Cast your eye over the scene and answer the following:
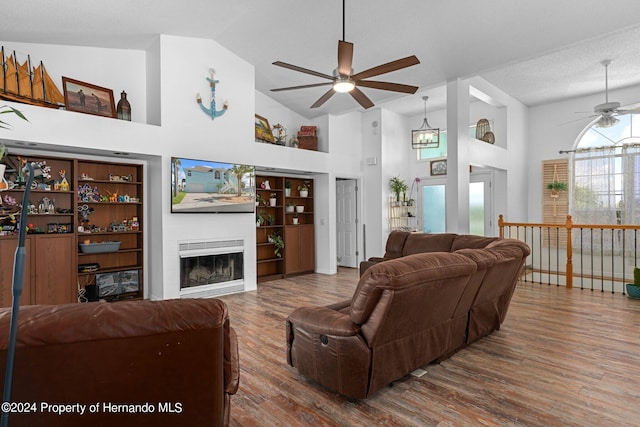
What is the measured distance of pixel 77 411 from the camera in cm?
141

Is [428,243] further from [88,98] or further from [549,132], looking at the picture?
[549,132]

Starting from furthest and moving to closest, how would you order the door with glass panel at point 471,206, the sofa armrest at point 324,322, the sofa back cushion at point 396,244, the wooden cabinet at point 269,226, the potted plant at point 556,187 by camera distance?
the door with glass panel at point 471,206 < the potted plant at point 556,187 < the wooden cabinet at point 269,226 < the sofa back cushion at point 396,244 < the sofa armrest at point 324,322

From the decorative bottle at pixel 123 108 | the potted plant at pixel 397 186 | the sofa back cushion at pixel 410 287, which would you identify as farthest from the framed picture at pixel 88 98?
the potted plant at pixel 397 186

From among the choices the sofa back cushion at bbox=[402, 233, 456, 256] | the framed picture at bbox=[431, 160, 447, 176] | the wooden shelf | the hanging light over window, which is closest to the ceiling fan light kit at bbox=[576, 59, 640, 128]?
the hanging light over window

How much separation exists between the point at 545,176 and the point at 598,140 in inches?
46.3

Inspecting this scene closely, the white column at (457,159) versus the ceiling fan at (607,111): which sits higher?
the ceiling fan at (607,111)

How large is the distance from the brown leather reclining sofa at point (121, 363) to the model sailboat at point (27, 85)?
3.88 m

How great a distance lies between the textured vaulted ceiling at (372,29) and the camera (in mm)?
4062

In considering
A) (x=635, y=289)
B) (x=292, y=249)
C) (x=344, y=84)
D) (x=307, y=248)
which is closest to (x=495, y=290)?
(x=344, y=84)

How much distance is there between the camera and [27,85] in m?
4.26

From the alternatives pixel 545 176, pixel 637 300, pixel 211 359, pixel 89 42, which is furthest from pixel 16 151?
pixel 545 176

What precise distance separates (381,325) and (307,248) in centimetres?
533

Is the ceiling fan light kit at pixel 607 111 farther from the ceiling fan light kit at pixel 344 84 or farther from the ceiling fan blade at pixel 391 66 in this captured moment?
the ceiling fan light kit at pixel 344 84

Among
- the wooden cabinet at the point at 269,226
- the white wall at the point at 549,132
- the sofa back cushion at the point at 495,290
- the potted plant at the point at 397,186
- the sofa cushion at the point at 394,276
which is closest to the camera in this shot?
the sofa cushion at the point at 394,276
